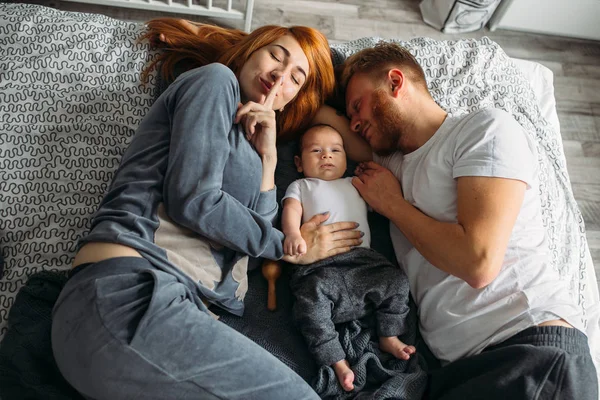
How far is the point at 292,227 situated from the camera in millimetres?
1491

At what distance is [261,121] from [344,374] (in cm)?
71

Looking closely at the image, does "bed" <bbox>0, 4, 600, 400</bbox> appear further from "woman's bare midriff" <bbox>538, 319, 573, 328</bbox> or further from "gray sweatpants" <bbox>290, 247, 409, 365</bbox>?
"woman's bare midriff" <bbox>538, 319, 573, 328</bbox>

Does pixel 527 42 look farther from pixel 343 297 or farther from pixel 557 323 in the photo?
pixel 343 297

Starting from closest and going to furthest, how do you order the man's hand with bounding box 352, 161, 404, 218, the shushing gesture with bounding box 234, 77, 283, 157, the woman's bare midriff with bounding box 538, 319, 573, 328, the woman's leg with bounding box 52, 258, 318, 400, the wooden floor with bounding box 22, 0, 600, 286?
the woman's leg with bounding box 52, 258, 318, 400 < the woman's bare midriff with bounding box 538, 319, 573, 328 < the shushing gesture with bounding box 234, 77, 283, 157 < the man's hand with bounding box 352, 161, 404, 218 < the wooden floor with bounding box 22, 0, 600, 286

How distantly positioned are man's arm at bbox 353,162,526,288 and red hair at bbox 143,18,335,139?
0.56 meters

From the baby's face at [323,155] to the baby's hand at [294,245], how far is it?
24cm

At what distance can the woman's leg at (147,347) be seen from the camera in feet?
3.52

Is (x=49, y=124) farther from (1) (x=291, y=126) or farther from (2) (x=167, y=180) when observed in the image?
(1) (x=291, y=126)

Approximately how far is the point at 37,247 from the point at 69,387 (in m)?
0.41

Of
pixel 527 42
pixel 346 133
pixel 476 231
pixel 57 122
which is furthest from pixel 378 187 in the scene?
pixel 527 42

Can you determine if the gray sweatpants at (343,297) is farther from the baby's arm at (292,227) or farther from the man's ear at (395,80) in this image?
the man's ear at (395,80)

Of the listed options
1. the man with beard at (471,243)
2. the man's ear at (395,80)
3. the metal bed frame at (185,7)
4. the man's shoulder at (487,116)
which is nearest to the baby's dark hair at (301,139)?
the man with beard at (471,243)

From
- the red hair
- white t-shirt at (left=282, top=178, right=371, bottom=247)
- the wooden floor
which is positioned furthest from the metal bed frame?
white t-shirt at (left=282, top=178, right=371, bottom=247)

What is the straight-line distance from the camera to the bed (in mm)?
1433
